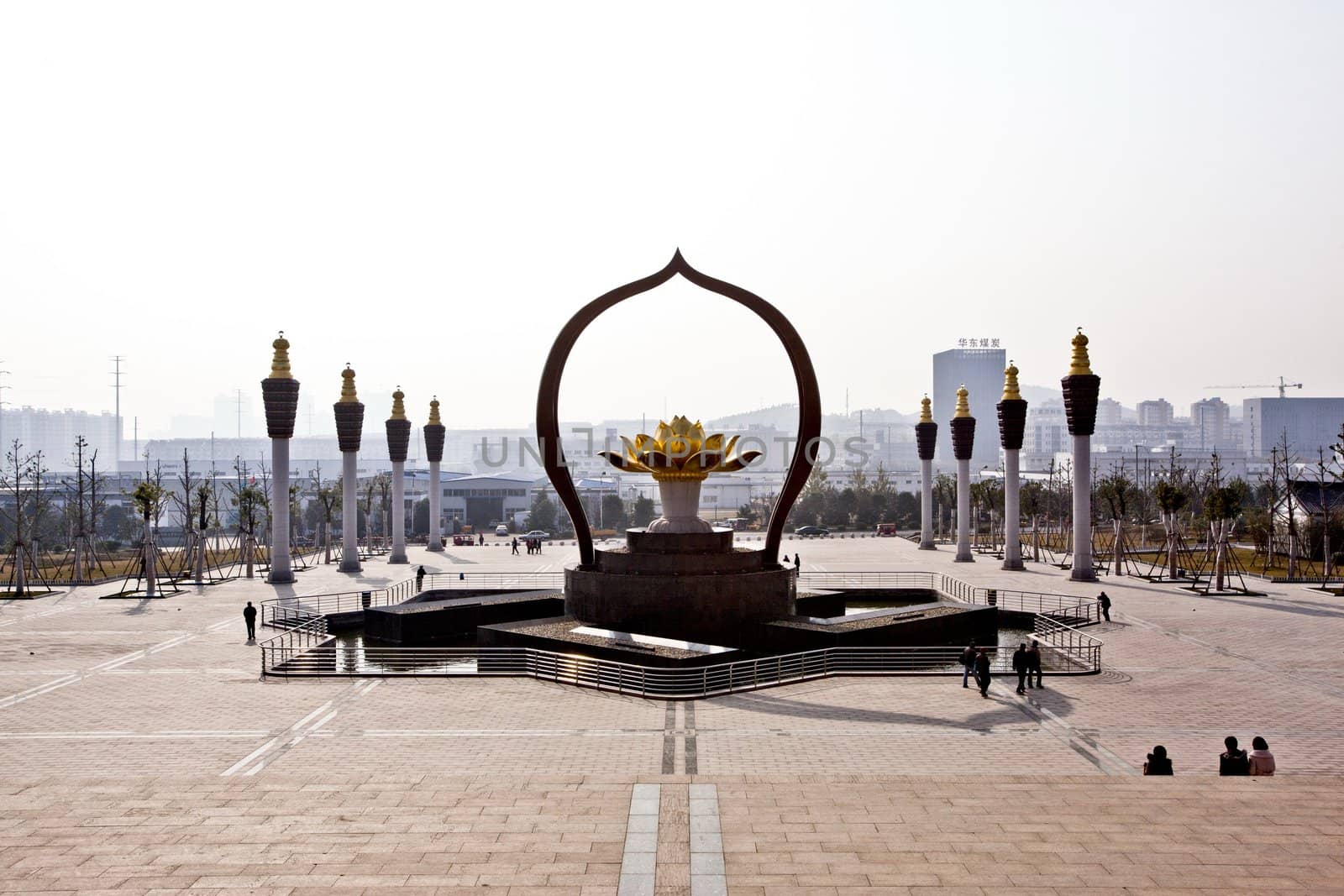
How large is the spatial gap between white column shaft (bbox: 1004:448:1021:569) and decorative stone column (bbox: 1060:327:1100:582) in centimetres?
360

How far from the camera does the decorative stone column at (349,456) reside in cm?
4562

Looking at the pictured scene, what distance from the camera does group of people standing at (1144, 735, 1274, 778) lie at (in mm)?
14172

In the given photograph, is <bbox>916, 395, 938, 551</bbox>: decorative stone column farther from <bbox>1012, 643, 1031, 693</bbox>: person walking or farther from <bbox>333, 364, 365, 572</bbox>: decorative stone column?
<bbox>1012, 643, 1031, 693</bbox>: person walking

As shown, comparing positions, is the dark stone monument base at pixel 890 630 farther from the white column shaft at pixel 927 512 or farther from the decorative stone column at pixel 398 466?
the white column shaft at pixel 927 512

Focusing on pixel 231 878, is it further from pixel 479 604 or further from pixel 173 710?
pixel 479 604

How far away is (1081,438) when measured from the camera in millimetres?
41062

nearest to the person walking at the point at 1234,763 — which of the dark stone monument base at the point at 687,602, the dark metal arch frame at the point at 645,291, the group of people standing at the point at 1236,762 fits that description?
the group of people standing at the point at 1236,762

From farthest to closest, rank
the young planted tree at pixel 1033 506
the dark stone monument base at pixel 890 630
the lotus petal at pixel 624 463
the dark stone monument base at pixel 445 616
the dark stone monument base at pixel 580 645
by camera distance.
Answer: the young planted tree at pixel 1033 506
the lotus petal at pixel 624 463
the dark stone monument base at pixel 445 616
the dark stone monument base at pixel 890 630
the dark stone monument base at pixel 580 645

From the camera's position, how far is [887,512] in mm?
86062

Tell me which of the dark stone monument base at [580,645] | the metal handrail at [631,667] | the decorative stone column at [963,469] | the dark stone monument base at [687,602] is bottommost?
the metal handrail at [631,667]

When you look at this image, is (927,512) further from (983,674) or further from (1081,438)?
(983,674)

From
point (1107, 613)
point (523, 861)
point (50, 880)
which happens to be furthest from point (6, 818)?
point (1107, 613)

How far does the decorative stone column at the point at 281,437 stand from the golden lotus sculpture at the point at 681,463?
16.8 m

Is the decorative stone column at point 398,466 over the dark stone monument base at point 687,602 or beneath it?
over
